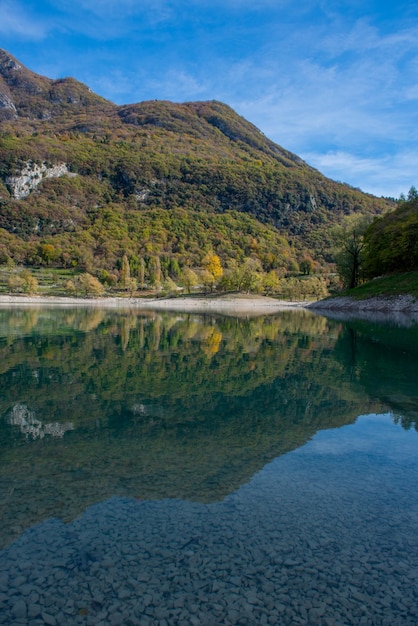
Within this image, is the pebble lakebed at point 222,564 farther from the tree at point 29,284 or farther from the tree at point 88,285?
the tree at point 88,285

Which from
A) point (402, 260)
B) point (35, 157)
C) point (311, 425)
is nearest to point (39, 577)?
point (311, 425)

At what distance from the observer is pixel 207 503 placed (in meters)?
→ 6.15

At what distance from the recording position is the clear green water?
4.18 metres

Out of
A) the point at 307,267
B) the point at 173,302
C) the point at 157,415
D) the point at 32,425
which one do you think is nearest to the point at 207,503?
the point at 157,415

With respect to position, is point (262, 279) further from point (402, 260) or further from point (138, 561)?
point (138, 561)

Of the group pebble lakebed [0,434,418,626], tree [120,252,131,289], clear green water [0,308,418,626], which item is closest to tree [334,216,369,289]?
clear green water [0,308,418,626]

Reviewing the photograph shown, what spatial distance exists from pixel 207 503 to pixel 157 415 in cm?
445

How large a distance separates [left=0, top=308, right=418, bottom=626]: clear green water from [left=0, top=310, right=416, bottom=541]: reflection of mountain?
0.05 m

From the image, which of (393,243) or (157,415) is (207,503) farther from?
(393,243)

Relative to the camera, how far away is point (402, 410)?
11234 mm

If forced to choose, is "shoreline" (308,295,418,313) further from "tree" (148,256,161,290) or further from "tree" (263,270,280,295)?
"tree" (148,256,161,290)

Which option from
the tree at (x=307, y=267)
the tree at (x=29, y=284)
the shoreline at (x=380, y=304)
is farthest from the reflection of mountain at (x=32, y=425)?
the tree at (x=307, y=267)

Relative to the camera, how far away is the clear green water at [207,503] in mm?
4176

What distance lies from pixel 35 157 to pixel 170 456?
221414 millimetres
